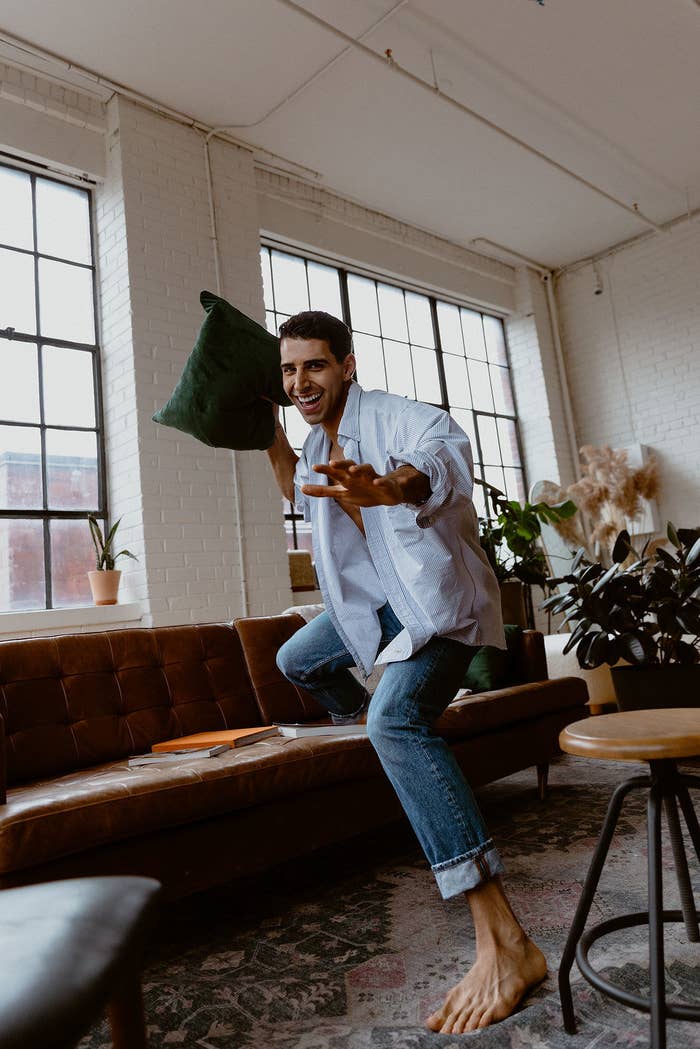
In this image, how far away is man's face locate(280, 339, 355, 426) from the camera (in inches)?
68.2

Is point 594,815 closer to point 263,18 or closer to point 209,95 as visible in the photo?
point 263,18

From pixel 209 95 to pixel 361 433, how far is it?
4.56 metres

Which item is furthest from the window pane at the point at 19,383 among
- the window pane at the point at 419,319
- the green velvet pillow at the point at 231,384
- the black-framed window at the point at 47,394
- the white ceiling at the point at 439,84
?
the window pane at the point at 419,319

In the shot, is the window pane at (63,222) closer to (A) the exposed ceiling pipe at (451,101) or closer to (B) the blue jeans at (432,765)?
(A) the exposed ceiling pipe at (451,101)

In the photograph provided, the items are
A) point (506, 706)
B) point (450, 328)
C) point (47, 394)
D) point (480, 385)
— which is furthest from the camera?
point (480, 385)

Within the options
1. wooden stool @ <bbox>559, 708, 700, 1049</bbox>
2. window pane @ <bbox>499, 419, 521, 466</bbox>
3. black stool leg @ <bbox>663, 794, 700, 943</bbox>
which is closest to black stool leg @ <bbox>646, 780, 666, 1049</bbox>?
wooden stool @ <bbox>559, 708, 700, 1049</bbox>

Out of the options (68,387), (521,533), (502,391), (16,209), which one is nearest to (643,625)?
(521,533)

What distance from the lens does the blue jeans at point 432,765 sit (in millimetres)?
1433

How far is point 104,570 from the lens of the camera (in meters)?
4.59

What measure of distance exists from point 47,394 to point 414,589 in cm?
395

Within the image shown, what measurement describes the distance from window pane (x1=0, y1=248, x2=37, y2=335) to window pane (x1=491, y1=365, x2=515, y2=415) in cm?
478

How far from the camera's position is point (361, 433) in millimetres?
1700

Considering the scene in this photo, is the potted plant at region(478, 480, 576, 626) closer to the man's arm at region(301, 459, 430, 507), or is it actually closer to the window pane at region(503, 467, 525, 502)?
the window pane at region(503, 467, 525, 502)

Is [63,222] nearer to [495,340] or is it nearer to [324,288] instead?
[324,288]
